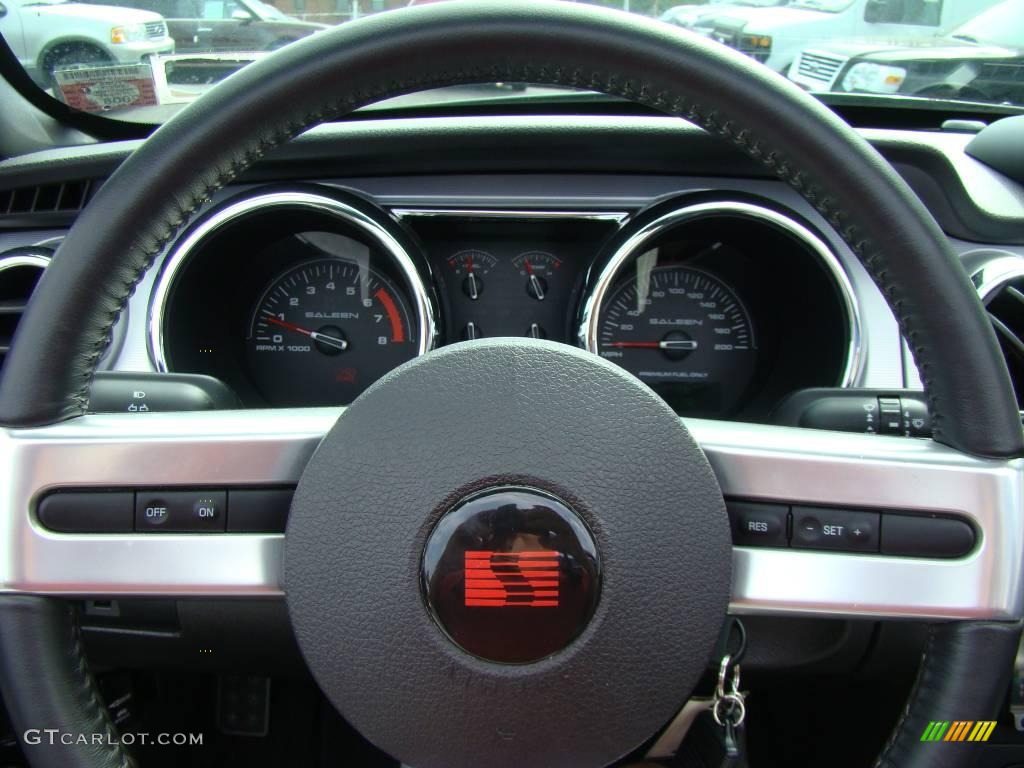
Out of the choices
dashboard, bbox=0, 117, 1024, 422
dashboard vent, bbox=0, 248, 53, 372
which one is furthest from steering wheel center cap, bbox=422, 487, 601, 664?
dashboard vent, bbox=0, 248, 53, 372

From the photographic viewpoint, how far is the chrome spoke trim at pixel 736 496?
3.25ft

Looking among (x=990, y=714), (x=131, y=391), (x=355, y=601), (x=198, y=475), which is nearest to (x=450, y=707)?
(x=355, y=601)

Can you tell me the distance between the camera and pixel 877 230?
950 mm

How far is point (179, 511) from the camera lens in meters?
1.04

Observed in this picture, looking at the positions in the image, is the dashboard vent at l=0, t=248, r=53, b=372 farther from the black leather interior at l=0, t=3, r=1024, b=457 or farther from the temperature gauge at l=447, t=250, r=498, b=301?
the black leather interior at l=0, t=3, r=1024, b=457

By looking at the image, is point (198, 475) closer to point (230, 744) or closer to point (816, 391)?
point (816, 391)

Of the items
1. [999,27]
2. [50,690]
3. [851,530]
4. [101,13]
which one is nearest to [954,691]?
[851,530]

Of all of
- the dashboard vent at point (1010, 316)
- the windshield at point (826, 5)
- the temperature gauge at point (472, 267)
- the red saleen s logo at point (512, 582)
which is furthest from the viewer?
the windshield at point (826, 5)

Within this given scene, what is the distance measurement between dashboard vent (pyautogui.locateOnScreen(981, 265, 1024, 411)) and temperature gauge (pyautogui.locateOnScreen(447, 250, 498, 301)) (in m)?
1.04

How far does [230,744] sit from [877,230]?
167 centimetres

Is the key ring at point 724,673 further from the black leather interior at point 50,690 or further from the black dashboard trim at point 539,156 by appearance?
the black dashboard trim at point 539,156

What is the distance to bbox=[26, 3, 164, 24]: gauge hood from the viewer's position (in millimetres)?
2361

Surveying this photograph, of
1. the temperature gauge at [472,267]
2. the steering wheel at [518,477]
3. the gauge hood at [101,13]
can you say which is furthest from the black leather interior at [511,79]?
the gauge hood at [101,13]

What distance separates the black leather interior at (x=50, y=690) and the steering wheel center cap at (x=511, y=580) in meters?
0.35
